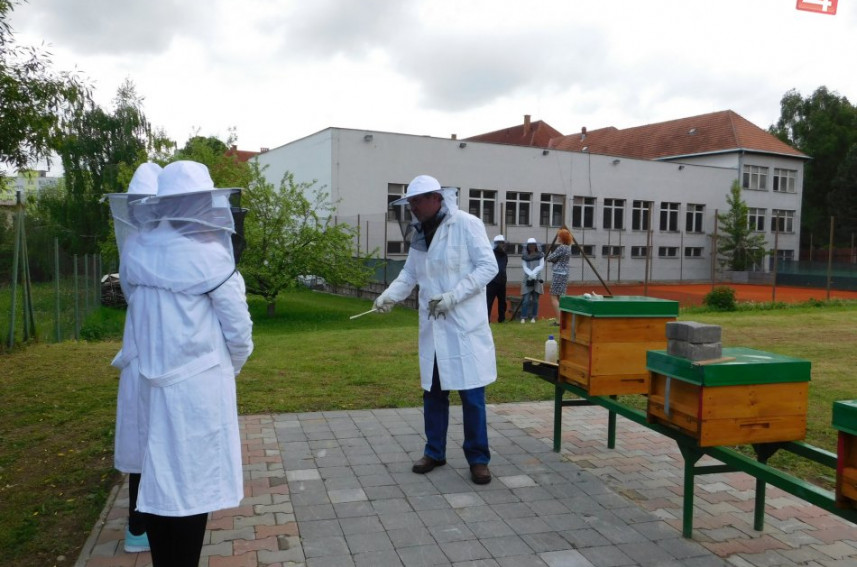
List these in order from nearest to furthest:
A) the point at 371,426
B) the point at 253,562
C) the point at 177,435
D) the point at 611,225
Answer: the point at 177,435 → the point at 253,562 → the point at 371,426 → the point at 611,225

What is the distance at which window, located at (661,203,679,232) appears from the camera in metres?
39.4

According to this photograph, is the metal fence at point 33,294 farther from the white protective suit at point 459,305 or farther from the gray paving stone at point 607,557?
the gray paving stone at point 607,557

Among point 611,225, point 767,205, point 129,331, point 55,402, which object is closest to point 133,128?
point 611,225

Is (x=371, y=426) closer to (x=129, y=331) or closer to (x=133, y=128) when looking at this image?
(x=129, y=331)

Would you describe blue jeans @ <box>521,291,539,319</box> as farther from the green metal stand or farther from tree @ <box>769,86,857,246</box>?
tree @ <box>769,86,857,246</box>

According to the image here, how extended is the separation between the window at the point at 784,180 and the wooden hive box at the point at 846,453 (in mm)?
47727

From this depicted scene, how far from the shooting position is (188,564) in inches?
115

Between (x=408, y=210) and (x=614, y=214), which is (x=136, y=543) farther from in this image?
(x=614, y=214)

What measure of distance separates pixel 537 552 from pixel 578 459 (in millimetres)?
1780

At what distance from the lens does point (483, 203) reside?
33.6m

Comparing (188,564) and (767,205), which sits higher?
(767,205)

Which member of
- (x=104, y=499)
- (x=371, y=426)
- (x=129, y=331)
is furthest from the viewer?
(x=371, y=426)

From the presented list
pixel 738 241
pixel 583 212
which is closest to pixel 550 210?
pixel 583 212

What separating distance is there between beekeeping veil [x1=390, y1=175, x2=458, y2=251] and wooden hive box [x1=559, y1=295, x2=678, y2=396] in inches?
45.6
